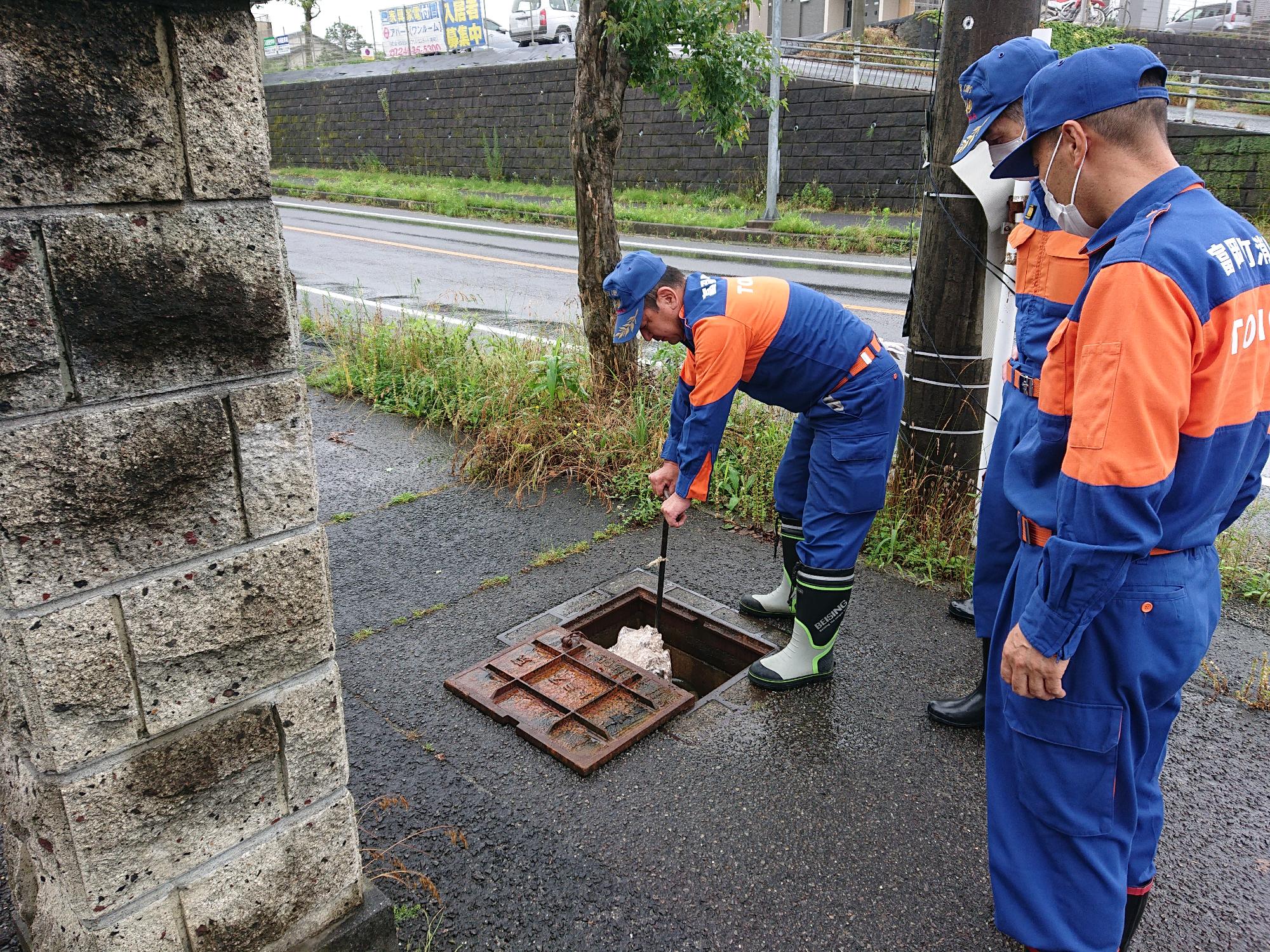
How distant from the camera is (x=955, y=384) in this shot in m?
4.26

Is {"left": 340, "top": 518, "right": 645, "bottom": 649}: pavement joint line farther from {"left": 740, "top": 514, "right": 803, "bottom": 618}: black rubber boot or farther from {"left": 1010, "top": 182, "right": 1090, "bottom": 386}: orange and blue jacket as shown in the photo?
{"left": 1010, "top": 182, "right": 1090, "bottom": 386}: orange and blue jacket

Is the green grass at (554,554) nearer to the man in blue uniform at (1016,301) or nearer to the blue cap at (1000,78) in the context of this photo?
the man in blue uniform at (1016,301)

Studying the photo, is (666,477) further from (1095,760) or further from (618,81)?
(618,81)

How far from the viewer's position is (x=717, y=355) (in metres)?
3.26

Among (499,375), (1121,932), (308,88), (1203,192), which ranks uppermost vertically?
(308,88)

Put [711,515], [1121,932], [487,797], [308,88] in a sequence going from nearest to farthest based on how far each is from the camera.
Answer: [1121,932] → [487,797] → [711,515] → [308,88]

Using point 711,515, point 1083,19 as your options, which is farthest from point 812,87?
point 711,515

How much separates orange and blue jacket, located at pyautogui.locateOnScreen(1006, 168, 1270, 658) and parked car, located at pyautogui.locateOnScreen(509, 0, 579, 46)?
A: 32.4 metres

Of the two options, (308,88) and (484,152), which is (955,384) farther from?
(308,88)

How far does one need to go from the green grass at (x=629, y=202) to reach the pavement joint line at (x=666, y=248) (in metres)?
1.10

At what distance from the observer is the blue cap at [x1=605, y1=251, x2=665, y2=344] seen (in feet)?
11.1

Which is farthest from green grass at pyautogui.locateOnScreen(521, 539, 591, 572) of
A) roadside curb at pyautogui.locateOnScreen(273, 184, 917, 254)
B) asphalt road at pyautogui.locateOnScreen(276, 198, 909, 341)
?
roadside curb at pyautogui.locateOnScreen(273, 184, 917, 254)

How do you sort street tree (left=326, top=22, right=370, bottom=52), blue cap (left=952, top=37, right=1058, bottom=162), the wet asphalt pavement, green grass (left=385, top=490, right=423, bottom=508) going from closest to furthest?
the wet asphalt pavement → blue cap (left=952, top=37, right=1058, bottom=162) → green grass (left=385, top=490, right=423, bottom=508) → street tree (left=326, top=22, right=370, bottom=52)

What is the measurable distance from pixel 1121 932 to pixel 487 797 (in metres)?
1.82
